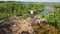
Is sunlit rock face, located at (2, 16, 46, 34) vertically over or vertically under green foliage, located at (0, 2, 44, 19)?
under

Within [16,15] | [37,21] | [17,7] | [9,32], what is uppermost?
[17,7]

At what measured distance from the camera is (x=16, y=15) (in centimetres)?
174

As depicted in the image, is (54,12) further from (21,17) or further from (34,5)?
(21,17)

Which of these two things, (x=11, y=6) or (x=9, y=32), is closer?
(x=9, y=32)

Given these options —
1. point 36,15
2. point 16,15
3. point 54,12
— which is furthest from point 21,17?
point 54,12

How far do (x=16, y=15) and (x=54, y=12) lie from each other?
1.96 feet

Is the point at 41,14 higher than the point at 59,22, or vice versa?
the point at 41,14

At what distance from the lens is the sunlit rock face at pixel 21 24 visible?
1.67m

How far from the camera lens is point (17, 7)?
1774 millimetres

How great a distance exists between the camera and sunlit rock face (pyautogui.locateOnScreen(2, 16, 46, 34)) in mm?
1671

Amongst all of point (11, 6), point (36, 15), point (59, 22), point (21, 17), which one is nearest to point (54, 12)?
point (59, 22)

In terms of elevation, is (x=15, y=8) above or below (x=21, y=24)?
→ above

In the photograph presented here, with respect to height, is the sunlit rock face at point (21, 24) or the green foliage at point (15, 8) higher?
the green foliage at point (15, 8)

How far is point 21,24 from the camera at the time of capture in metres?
1.70
